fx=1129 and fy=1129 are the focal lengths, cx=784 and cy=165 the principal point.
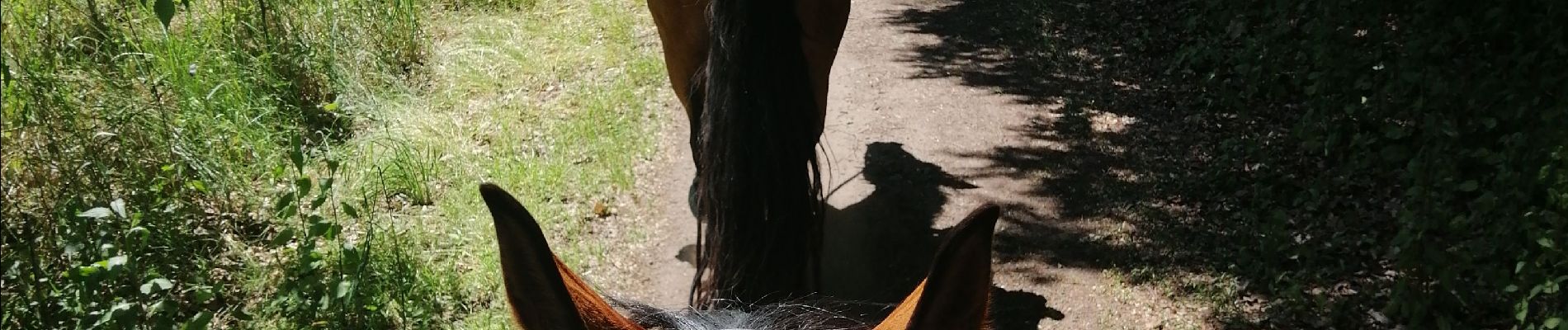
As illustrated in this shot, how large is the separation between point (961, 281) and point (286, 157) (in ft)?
13.2

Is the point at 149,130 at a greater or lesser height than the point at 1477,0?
lesser

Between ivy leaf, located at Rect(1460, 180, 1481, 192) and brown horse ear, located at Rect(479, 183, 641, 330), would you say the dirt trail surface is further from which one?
brown horse ear, located at Rect(479, 183, 641, 330)

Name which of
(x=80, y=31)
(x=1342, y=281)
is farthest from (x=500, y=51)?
(x=1342, y=281)

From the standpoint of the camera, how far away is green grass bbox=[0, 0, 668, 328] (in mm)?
3574

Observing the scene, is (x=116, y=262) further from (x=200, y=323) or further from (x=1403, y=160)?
(x=1403, y=160)

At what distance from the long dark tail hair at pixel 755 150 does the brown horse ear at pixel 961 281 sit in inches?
61.2

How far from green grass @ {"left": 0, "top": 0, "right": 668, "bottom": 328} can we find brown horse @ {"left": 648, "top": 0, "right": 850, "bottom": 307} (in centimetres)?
124

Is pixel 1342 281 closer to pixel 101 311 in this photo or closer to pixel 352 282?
pixel 352 282

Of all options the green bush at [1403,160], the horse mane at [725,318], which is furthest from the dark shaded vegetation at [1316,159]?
the horse mane at [725,318]

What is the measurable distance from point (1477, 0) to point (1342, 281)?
2.03m

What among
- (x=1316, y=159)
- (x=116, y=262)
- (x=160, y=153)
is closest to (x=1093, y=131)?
(x=1316, y=159)

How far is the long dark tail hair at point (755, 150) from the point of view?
9.67ft

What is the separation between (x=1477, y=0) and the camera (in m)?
5.25

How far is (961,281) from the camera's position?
136 centimetres
